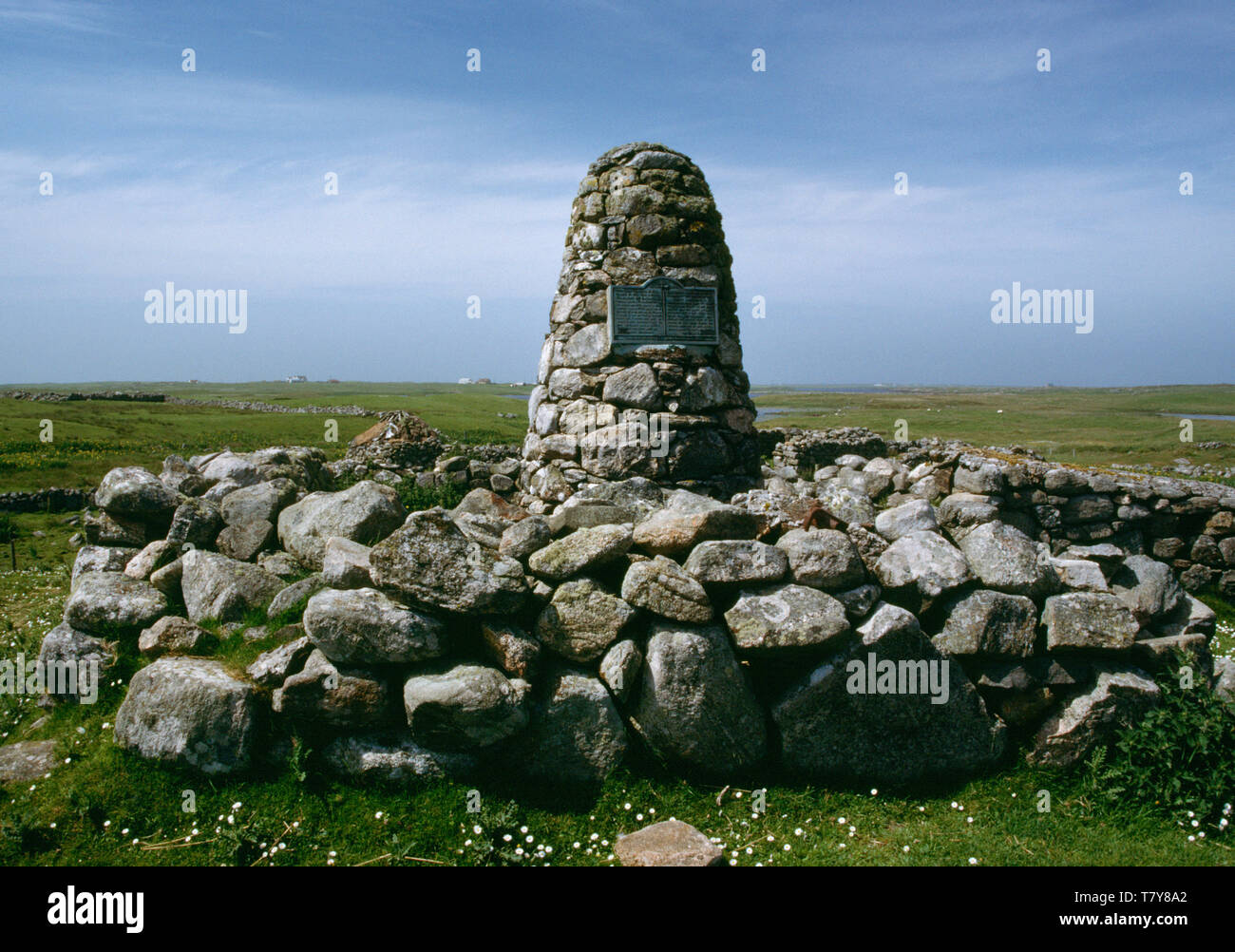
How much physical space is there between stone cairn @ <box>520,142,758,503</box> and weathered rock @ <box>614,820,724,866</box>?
4.94 meters

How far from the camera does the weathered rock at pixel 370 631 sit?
5.69 m

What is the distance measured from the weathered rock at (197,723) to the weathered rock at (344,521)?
6.43ft

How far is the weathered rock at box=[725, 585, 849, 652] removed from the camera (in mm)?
5910

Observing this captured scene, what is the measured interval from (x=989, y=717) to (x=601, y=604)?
3.58m

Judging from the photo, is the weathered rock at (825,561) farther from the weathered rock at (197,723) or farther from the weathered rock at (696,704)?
the weathered rock at (197,723)

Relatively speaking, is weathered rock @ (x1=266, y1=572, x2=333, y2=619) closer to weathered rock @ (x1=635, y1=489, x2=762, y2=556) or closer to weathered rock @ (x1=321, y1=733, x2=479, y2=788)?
weathered rock @ (x1=321, y1=733, x2=479, y2=788)

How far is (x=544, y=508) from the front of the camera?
10.1 metres

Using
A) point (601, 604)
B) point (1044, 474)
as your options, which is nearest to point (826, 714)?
point (601, 604)

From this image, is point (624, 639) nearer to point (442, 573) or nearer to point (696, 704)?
point (696, 704)

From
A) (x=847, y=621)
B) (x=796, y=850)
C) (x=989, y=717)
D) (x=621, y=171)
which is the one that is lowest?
(x=796, y=850)

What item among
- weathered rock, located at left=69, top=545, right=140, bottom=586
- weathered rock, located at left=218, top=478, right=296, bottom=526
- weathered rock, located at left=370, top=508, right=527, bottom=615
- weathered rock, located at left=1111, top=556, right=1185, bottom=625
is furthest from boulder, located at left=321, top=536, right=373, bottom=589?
weathered rock, located at left=1111, top=556, right=1185, bottom=625

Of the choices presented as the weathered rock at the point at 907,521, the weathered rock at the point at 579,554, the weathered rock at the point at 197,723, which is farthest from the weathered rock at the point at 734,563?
the weathered rock at the point at 197,723
